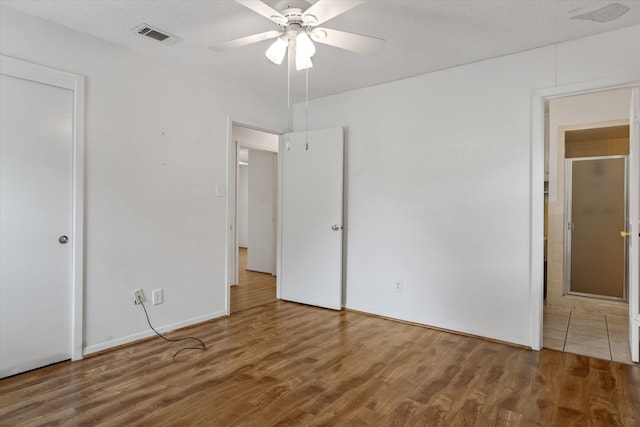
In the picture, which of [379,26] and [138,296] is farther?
[138,296]

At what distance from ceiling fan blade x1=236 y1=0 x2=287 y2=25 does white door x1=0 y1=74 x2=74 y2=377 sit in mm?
1703

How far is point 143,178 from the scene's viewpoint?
3.06 m

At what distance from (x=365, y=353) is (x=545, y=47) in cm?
285

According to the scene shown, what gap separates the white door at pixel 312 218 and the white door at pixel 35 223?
2.07m

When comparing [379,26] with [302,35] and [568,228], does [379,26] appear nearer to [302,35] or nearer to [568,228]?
[302,35]

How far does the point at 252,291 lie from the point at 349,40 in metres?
3.61

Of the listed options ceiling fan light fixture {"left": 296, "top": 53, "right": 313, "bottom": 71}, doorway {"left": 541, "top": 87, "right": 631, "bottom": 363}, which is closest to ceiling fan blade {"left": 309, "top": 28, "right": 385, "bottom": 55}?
ceiling fan light fixture {"left": 296, "top": 53, "right": 313, "bottom": 71}

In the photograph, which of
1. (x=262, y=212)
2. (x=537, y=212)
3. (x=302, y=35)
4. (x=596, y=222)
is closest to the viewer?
(x=302, y=35)

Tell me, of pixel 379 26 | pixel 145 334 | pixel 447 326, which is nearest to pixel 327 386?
pixel 447 326

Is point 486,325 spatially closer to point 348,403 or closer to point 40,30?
point 348,403

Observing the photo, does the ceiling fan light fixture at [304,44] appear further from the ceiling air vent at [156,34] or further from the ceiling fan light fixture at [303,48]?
the ceiling air vent at [156,34]

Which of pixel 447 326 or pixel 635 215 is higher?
pixel 635 215

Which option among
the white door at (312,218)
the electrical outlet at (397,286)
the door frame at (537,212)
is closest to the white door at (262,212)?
the white door at (312,218)

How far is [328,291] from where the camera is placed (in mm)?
4039
